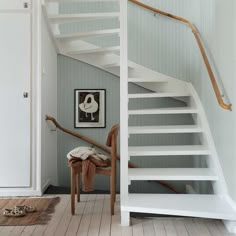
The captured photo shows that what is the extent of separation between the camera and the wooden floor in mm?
2754

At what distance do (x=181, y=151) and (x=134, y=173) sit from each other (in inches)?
22.1

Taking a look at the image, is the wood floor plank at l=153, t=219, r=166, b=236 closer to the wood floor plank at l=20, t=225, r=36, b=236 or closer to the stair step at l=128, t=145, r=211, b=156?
the stair step at l=128, t=145, r=211, b=156

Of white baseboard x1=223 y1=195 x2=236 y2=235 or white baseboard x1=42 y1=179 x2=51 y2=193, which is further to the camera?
white baseboard x1=42 y1=179 x2=51 y2=193

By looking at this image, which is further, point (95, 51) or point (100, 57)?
point (100, 57)

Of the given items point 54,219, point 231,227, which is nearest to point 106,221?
point 54,219

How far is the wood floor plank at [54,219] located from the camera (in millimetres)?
2764

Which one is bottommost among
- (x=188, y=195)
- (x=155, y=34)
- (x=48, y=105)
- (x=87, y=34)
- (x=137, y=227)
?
(x=137, y=227)

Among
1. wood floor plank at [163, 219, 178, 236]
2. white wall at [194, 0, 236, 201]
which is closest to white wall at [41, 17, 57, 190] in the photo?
wood floor plank at [163, 219, 178, 236]

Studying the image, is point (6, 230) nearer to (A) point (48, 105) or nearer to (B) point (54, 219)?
(B) point (54, 219)

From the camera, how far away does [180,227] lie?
2.90 m

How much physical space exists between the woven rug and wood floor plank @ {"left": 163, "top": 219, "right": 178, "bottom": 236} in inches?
42.9

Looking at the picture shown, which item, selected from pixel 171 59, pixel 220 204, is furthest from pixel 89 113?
pixel 220 204

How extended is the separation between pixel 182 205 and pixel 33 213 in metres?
1.46

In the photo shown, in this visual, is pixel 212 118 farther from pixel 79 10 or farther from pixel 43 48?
pixel 79 10
